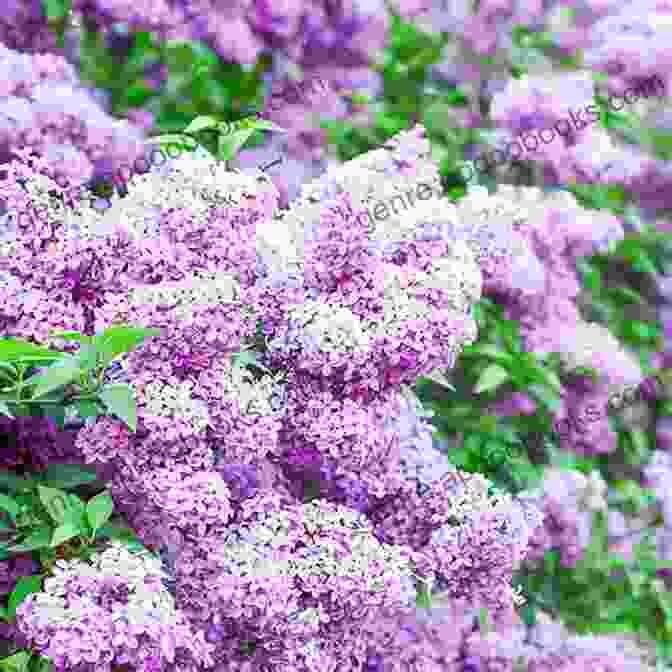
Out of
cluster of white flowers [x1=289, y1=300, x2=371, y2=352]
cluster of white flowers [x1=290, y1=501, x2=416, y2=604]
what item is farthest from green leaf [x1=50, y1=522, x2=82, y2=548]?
cluster of white flowers [x1=289, y1=300, x2=371, y2=352]

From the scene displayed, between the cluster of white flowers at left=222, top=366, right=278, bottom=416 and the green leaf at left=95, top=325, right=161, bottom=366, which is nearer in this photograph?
the green leaf at left=95, top=325, right=161, bottom=366

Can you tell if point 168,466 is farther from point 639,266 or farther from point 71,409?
point 639,266

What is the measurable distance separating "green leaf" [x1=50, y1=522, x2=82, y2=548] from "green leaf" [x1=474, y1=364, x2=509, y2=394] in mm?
1696

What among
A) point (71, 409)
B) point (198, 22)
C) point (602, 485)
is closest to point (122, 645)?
point (71, 409)

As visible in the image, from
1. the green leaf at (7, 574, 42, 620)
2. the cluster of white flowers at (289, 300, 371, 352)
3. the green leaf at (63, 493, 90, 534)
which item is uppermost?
the cluster of white flowers at (289, 300, 371, 352)

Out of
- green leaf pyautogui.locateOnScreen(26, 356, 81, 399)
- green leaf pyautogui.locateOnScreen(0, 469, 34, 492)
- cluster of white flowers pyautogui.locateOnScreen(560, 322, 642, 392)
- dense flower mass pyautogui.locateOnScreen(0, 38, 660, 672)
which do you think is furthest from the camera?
cluster of white flowers pyautogui.locateOnScreen(560, 322, 642, 392)

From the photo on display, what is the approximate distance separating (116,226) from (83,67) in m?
2.39

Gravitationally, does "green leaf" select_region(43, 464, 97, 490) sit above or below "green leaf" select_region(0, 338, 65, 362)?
below

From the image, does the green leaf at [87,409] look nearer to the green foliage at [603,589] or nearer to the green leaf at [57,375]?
the green leaf at [57,375]

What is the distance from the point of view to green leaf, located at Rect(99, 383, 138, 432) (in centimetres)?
237

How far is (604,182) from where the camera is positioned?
5.00m

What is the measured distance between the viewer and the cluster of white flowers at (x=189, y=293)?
2.50m

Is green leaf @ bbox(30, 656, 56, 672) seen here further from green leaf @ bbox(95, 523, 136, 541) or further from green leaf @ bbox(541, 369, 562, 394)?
green leaf @ bbox(541, 369, 562, 394)

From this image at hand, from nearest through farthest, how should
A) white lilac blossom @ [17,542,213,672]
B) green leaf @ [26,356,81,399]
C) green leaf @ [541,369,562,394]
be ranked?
white lilac blossom @ [17,542,213,672] → green leaf @ [26,356,81,399] → green leaf @ [541,369,562,394]
